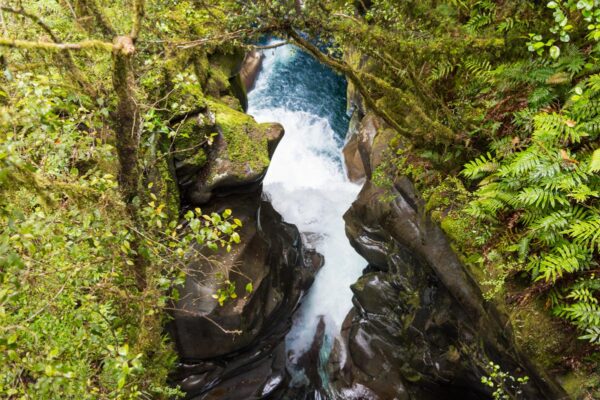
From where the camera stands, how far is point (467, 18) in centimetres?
690

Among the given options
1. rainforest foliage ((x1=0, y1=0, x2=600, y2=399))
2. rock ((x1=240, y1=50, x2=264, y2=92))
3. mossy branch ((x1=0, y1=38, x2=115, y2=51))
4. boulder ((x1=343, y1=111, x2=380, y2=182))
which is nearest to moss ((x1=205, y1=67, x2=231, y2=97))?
rainforest foliage ((x1=0, y1=0, x2=600, y2=399))

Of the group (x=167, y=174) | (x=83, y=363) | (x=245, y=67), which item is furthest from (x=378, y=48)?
(x=245, y=67)

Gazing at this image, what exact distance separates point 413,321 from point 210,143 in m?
6.86

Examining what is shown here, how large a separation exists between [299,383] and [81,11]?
10.5 meters

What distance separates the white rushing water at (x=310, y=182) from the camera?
12.3m

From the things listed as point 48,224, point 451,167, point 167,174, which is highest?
point 451,167

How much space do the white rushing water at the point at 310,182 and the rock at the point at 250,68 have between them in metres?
→ 0.32

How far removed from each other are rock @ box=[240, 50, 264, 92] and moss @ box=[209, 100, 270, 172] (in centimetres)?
795

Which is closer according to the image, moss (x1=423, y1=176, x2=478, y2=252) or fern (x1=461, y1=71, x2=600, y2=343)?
fern (x1=461, y1=71, x2=600, y2=343)

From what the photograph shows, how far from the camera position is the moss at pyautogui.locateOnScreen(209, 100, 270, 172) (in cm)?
895

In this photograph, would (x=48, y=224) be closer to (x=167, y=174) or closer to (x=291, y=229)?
(x=167, y=174)

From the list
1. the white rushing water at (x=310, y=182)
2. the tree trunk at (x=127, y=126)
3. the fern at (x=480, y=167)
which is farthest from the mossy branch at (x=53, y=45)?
the white rushing water at (x=310, y=182)

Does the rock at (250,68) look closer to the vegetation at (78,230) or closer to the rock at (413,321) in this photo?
the rock at (413,321)

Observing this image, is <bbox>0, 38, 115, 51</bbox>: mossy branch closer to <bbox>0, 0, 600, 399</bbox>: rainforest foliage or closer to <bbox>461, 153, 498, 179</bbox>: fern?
<bbox>0, 0, 600, 399</bbox>: rainforest foliage
